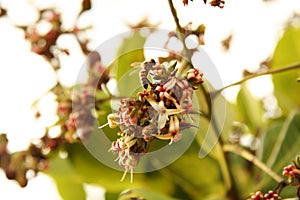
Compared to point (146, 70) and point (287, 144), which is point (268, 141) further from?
point (146, 70)

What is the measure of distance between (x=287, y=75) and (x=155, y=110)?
838 millimetres

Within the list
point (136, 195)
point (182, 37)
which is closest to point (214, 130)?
point (136, 195)

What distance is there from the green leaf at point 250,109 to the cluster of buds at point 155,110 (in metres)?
0.76

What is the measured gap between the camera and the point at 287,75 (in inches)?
58.4

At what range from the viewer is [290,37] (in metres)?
1.51

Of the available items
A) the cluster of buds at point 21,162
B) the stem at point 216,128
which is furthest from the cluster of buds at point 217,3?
the cluster of buds at point 21,162

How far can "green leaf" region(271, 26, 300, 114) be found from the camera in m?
1.48

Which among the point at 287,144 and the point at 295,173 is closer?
the point at 295,173

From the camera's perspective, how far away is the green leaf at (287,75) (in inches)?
58.2

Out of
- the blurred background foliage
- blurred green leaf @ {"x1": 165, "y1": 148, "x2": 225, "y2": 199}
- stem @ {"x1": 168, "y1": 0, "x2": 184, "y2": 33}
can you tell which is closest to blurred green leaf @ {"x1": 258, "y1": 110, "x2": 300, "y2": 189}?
the blurred background foliage

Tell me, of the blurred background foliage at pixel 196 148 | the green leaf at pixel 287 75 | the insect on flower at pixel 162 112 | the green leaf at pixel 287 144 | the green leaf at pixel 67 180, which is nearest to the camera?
the insect on flower at pixel 162 112

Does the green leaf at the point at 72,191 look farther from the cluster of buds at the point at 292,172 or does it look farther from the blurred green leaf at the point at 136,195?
the cluster of buds at the point at 292,172

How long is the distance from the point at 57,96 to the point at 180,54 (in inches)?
15.1

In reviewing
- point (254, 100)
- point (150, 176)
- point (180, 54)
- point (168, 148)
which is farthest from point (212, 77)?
point (254, 100)
